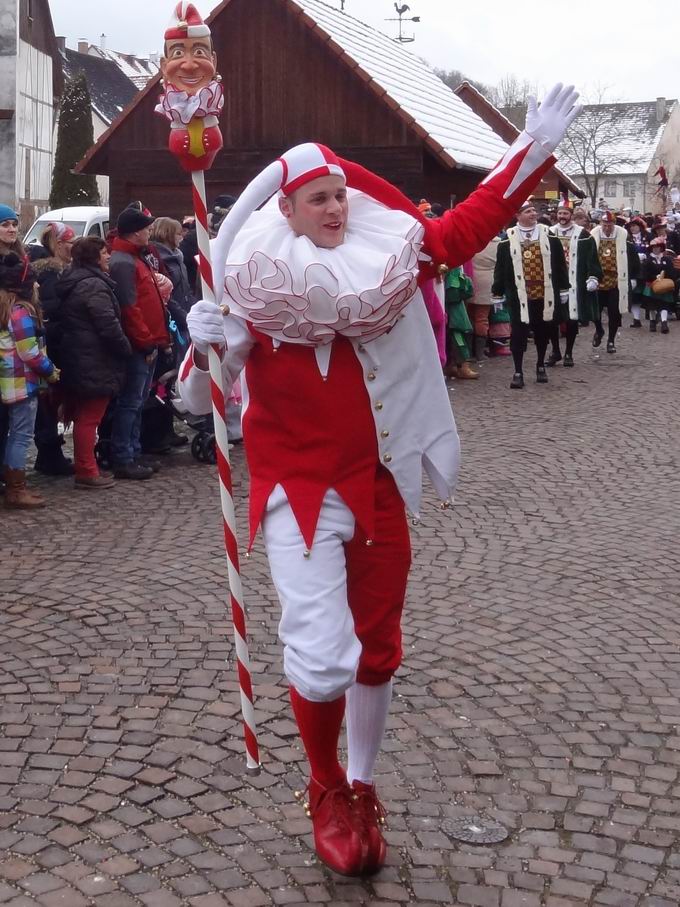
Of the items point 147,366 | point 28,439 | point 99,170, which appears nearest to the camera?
point 28,439

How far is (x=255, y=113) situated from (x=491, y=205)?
18.4m

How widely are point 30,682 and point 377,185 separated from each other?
2.60m

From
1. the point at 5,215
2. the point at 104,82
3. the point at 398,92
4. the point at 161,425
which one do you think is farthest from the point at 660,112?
the point at 5,215

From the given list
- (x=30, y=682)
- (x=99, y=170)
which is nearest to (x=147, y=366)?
(x=30, y=682)

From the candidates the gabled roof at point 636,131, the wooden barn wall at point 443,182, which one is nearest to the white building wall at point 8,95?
the wooden barn wall at point 443,182

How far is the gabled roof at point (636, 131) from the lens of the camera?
89375 millimetres

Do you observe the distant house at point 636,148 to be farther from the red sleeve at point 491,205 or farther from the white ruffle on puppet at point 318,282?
the white ruffle on puppet at point 318,282

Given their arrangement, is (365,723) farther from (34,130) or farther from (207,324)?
(34,130)

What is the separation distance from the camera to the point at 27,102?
40.8 metres

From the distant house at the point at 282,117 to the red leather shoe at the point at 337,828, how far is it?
1716cm

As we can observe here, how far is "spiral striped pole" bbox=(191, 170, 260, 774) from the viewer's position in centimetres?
353

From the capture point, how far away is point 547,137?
3.71 metres

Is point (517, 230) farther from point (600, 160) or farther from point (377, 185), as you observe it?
point (600, 160)

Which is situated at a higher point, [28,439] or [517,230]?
[517,230]
